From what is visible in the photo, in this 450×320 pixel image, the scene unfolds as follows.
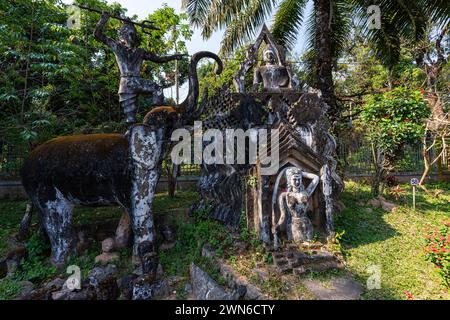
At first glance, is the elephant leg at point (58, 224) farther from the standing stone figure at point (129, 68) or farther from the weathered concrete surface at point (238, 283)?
the weathered concrete surface at point (238, 283)

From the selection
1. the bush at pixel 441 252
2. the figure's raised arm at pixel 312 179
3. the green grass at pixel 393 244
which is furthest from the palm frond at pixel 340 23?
the bush at pixel 441 252

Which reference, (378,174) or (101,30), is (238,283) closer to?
(101,30)

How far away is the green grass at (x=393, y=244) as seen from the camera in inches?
172

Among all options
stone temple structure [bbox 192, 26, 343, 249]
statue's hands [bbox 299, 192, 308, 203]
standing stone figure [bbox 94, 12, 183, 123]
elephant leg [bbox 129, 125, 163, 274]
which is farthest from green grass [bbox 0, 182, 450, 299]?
standing stone figure [bbox 94, 12, 183, 123]

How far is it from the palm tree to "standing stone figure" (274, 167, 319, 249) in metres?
4.47

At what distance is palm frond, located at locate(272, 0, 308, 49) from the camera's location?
1020cm

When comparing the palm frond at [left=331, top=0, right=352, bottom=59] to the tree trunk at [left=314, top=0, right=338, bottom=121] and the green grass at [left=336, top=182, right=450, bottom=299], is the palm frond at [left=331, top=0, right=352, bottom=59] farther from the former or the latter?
the green grass at [left=336, top=182, right=450, bottom=299]

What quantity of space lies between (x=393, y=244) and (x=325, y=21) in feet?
22.5

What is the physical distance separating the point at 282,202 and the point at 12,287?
5.05 m

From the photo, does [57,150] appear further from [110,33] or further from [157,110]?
[110,33]

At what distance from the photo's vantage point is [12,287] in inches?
180

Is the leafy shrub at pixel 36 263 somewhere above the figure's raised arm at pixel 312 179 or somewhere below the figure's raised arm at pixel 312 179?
below

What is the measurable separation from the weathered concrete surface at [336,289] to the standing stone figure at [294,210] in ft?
3.28
